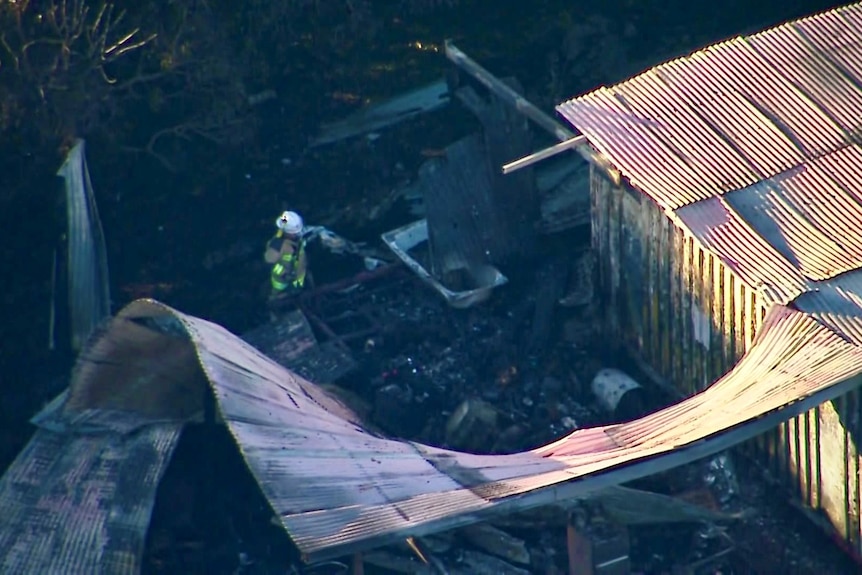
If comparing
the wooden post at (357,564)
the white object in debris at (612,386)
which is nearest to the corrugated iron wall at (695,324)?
the white object in debris at (612,386)

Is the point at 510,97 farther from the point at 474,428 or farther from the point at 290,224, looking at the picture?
the point at 474,428

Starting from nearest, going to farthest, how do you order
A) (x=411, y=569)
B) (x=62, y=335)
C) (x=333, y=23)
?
(x=411, y=569) → (x=62, y=335) → (x=333, y=23)

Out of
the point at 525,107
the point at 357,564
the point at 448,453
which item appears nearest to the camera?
the point at 357,564

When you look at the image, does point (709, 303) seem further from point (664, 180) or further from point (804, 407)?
point (804, 407)

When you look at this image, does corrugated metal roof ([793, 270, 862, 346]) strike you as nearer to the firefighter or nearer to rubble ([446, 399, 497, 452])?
rubble ([446, 399, 497, 452])


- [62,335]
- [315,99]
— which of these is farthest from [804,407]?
[315,99]

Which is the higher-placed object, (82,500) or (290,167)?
(290,167)

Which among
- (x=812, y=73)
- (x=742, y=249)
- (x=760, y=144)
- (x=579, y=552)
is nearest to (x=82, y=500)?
(x=579, y=552)
